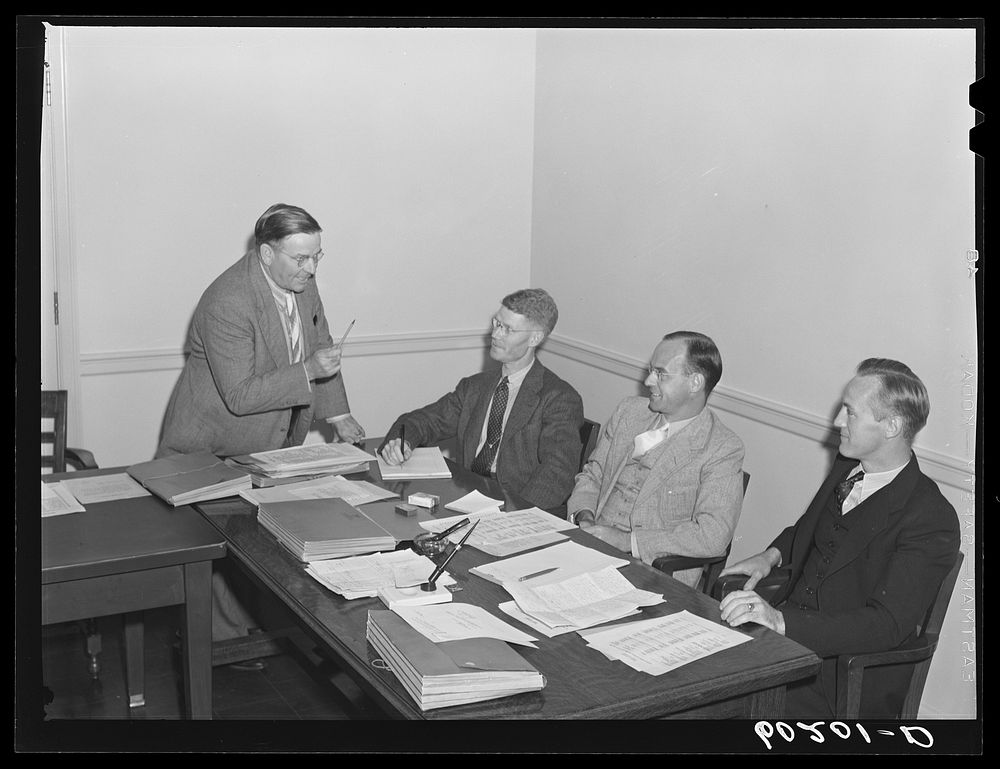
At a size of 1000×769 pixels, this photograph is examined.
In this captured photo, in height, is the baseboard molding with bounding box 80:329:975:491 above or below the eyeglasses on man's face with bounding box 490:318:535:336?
below

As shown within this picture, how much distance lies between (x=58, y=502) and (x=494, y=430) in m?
1.56

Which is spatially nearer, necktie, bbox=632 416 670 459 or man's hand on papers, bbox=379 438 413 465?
necktie, bbox=632 416 670 459

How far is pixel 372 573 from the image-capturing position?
284 cm

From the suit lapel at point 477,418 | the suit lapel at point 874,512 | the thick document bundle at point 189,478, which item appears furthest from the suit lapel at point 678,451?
the thick document bundle at point 189,478

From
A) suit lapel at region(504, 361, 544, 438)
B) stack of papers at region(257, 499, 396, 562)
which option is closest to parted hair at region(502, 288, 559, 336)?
suit lapel at region(504, 361, 544, 438)

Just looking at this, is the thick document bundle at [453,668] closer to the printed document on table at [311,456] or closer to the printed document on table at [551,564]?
the printed document on table at [551,564]

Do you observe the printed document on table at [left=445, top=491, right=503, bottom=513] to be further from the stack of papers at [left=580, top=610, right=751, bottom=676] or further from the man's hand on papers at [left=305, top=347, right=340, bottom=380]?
the stack of papers at [left=580, top=610, right=751, bottom=676]

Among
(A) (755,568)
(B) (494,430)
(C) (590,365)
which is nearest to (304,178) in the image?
(C) (590,365)

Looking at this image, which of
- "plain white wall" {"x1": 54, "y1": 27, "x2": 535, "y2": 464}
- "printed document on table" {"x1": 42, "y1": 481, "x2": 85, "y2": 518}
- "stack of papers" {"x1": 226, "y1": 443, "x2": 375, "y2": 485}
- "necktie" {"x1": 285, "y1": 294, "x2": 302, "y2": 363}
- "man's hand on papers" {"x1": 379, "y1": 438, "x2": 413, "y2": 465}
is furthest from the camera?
"plain white wall" {"x1": 54, "y1": 27, "x2": 535, "y2": 464}

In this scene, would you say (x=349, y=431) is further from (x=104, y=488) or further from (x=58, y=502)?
(x=58, y=502)

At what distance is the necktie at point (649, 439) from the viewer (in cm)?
362

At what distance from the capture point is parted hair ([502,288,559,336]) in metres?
4.04

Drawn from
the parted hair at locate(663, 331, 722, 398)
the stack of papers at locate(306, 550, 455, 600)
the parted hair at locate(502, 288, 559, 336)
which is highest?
the parted hair at locate(502, 288, 559, 336)

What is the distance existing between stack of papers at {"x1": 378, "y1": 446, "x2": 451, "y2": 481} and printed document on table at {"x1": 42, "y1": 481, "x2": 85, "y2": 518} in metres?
0.97
